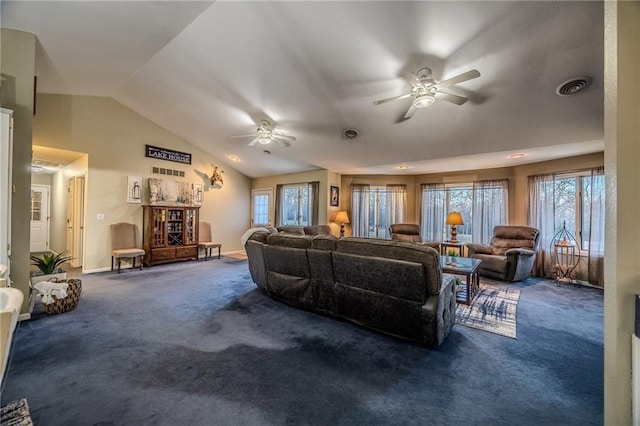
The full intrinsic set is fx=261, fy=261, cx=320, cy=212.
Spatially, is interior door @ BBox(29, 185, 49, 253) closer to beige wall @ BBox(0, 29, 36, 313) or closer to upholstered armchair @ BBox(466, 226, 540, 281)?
beige wall @ BBox(0, 29, 36, 313)

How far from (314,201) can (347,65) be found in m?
3.95

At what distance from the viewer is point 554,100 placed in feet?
10.2

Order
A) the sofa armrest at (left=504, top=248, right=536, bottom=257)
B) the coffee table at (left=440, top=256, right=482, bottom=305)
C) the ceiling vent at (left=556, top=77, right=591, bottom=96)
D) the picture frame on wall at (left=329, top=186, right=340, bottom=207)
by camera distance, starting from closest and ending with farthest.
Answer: the ceiling vent at (left=556, top=77, right=591, bottom=96), the coffee table at (left=440, top=256, right=482, bottom=305), the sofa armrest at (left=504, top=248, right=536, bottom=257), the picture frame on wall at (left=329, top=186, right=340, bottom=207)

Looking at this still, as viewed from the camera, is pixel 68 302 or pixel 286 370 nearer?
pixel 286 370

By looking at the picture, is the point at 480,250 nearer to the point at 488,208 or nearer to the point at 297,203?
the point at 488,208

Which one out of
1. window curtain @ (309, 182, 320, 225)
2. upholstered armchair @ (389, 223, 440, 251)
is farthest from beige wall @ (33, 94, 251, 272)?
upholstered armchair @ (389, 223, 440, 251)

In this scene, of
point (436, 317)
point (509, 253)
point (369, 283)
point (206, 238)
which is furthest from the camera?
point (206, 238)

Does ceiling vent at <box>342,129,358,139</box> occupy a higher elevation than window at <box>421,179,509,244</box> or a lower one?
higher

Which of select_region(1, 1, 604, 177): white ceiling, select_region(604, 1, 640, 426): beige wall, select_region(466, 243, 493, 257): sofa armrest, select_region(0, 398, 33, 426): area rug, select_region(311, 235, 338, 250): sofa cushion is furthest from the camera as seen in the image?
select_region(466, 243, 493, 257): sofa armrest

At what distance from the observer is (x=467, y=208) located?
6234 mm

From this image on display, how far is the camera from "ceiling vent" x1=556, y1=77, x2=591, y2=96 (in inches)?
108

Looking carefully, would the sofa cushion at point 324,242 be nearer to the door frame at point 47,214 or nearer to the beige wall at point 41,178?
the door frame at point 47,214

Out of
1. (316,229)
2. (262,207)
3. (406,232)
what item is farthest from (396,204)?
(262,207)

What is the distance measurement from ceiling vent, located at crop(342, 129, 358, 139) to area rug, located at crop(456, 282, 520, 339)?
3.09m
